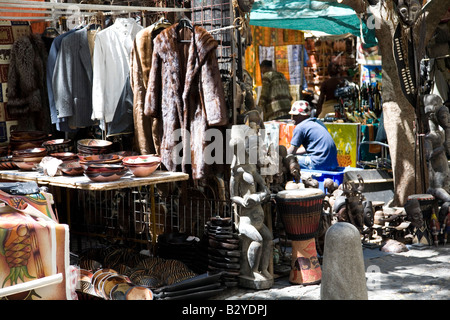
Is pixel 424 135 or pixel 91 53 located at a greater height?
pixel 91 53

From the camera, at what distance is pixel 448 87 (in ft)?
40.2

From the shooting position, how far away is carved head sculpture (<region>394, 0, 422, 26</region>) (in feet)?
27.2

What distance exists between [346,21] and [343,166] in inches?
125

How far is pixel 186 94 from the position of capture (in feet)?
21.5

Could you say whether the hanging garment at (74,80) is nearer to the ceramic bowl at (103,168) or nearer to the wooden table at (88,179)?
the wooden table at (88,179)

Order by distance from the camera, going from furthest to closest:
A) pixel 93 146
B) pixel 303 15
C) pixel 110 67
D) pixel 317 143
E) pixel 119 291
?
pixel 303 15, pixel 317 143, pixel 110 67, pixel 93 146, pixel 119 291

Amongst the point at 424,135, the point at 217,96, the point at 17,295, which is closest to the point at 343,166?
the point at 424,135

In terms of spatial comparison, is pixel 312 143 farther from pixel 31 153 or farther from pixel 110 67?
pixel 31 153

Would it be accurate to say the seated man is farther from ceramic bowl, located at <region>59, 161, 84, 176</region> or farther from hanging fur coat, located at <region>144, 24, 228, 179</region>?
ceramic bowl, located at <region>59, 161, 84, 176</region>

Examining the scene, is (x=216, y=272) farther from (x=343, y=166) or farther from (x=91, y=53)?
(x=343, y=166)

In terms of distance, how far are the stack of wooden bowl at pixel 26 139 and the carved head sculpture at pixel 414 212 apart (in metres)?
4.53

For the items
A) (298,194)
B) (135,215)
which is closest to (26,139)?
(135,215)

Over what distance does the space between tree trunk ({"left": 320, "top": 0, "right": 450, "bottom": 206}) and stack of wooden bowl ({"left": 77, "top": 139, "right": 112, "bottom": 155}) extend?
3.90 metres

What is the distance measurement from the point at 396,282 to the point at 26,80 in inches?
188
